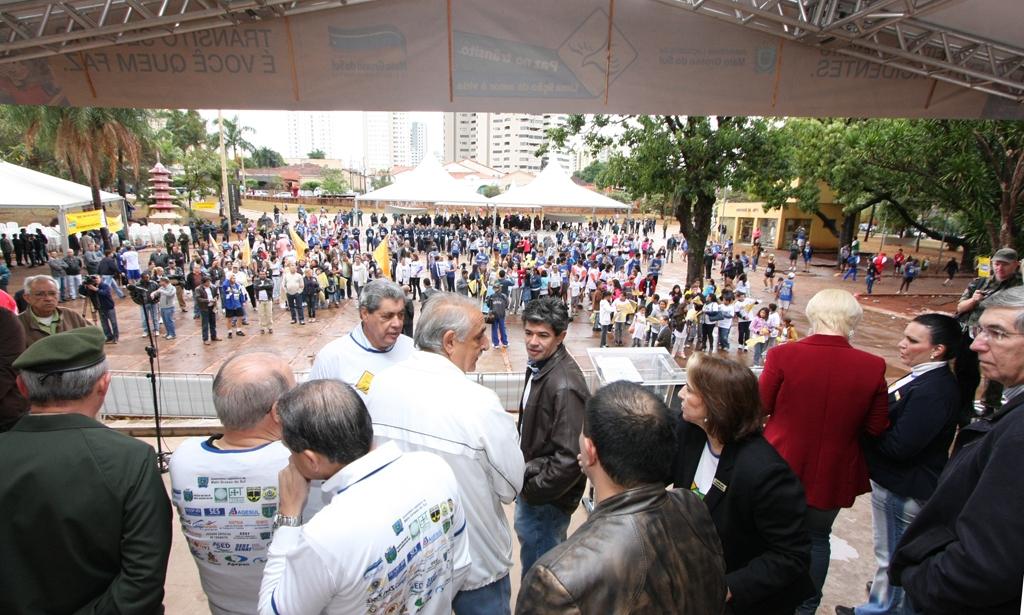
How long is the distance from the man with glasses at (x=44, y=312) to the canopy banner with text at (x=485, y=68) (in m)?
2.18

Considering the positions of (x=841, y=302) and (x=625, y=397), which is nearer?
(x=625, y=397)

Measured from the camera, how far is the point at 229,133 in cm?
6047

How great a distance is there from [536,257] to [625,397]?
55.1 feet

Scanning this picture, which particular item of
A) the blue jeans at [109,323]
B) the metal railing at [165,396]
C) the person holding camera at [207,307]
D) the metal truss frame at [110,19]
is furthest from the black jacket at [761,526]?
the blue jeans at [109,323]

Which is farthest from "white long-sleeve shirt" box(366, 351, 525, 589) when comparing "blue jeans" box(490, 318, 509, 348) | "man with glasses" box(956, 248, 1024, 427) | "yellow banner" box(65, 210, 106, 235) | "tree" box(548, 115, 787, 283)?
"yellow banner" box(65, 210, 106, 235)

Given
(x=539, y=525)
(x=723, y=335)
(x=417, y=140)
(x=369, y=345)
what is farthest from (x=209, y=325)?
(x=417, y=140)

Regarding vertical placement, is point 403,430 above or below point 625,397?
below

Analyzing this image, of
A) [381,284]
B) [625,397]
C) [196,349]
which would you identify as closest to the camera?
[625,397]

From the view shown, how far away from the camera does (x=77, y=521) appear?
4.89 ft

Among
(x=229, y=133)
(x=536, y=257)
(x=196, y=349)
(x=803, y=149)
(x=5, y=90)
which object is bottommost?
(x=196, y=349)

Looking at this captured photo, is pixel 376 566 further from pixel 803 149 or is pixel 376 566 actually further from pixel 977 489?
pixel 803 149

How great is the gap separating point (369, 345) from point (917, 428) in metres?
2.81

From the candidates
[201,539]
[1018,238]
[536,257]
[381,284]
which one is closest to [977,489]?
[201,539]

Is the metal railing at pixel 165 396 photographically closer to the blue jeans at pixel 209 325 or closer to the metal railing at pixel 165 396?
the metal railing at pixel 165 396
